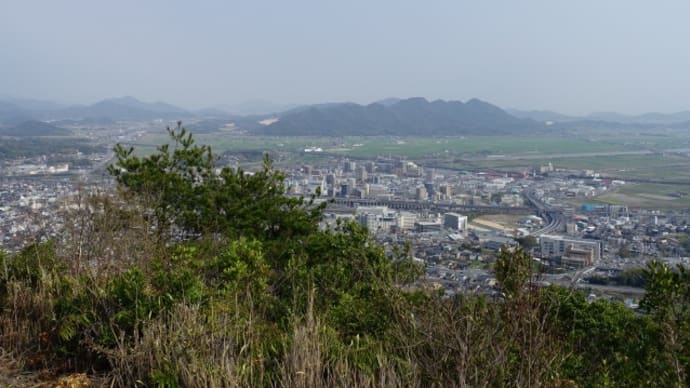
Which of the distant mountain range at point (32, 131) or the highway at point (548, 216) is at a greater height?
the distant mountain range at point (32, 131)

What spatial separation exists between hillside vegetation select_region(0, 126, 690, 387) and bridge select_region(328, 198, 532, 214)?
532 inches

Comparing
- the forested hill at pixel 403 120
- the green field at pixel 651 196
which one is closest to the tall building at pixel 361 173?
the green field at pixel 651 196

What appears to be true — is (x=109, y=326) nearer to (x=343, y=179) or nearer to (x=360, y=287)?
(x=360, y=287)

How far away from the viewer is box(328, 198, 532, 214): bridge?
1820 cm

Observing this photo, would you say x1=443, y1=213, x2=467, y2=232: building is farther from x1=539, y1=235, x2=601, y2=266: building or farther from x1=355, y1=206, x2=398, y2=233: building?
x1=539, y1=235, x2=601, y2=266: building

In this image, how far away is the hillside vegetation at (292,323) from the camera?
6.56ft

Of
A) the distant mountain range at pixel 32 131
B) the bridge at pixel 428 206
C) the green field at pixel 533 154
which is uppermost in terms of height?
the distant mountain range at pixel 32 131

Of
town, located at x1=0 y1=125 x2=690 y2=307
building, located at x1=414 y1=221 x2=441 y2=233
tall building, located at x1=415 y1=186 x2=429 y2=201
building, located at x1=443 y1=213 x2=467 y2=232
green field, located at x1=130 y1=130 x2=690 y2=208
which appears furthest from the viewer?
green field, located at x1=130 y1=130 x2=690 y2=208

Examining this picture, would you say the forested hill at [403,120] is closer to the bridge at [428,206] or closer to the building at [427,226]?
the bridge at [428,206]

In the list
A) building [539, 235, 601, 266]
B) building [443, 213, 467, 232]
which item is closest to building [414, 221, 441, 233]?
building [443, 213, 467, 232]

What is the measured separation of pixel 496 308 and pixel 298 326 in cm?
78

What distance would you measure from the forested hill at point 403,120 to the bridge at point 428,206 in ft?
113

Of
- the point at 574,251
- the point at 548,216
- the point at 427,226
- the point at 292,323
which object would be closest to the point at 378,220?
the point at 427,226

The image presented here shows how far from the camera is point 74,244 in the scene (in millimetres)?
3895
